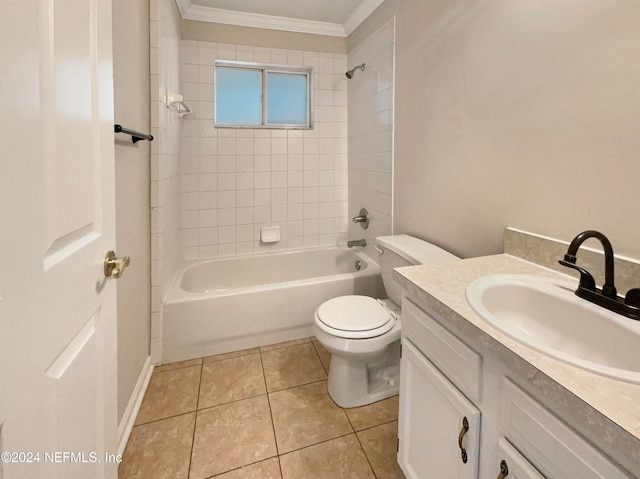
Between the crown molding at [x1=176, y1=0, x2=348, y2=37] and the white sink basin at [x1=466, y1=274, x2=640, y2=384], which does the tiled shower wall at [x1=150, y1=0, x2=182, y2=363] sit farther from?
the white sink basin at [x1=466, y1=274, x2=640, y2=384]

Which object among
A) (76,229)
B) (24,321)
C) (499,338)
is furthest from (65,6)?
(499,338)

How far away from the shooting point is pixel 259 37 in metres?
2.67

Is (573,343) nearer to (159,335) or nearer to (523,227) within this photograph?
(523,227)

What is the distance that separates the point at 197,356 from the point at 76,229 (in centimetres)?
162

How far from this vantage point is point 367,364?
1.70 meters

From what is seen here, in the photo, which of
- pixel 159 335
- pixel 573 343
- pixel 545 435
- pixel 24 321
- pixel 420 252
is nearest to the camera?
pixel 24 321

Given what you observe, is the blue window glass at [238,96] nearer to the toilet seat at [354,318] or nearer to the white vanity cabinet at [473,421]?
the toilet seat at [354,318]

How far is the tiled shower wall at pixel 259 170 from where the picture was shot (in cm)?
261

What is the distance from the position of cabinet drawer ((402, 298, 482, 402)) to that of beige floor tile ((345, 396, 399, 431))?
0.70 m

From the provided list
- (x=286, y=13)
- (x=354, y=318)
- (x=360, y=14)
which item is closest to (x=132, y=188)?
(x=354, y=318)

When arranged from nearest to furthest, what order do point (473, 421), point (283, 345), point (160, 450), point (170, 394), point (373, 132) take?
point (473, 421) < point (160, 450) < point (170, 394) < point (283, 345) < point (373, 132)

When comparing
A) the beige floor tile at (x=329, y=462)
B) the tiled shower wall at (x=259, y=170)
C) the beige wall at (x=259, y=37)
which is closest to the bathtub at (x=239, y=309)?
the tiled shower wall at (x=259, y=170)

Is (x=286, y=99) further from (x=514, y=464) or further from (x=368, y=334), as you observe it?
(x=514, y=464)

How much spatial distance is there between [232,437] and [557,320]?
4.52 ft
